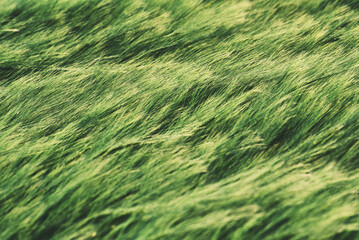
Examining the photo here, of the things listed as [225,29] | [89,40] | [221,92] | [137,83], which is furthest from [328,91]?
[89,40]

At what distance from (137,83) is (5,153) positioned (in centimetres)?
66

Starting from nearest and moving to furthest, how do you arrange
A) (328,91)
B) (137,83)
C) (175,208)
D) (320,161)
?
1. (175,208)
2. (320,161)
3. (328,91)
4. (137,83)

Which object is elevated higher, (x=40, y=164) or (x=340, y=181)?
(x=40, y=164)

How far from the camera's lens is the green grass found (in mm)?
1244

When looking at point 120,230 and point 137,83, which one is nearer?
point 120,230

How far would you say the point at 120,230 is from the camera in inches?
48.9

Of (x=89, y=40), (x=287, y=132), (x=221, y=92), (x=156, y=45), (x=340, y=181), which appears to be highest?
(x=89, y=40)

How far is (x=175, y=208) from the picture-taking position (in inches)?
48.9

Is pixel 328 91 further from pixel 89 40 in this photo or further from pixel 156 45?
pixel 89 40

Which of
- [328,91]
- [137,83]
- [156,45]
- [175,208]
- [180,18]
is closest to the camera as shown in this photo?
[175,208]

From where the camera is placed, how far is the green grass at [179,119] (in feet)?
4.08

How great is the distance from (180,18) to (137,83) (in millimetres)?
614

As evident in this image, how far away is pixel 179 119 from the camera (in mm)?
1573

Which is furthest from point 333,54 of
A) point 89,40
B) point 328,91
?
point 89,40
